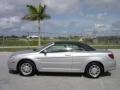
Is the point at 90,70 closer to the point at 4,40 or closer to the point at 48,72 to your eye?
the point at 48,72

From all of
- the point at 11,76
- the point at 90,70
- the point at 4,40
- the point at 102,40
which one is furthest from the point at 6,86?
the point at 102,40

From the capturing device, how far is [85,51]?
421 inches

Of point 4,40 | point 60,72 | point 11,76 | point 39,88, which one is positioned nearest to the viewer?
point 39,88

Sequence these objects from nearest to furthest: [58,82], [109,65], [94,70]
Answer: [58,82] → [94,70] → [109,65]

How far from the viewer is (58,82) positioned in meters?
9.33

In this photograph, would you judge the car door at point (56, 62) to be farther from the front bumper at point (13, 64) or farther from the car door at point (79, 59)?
the front bumper at point (13, 64)

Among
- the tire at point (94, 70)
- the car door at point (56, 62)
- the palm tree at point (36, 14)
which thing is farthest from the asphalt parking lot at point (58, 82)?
the palm tree at point (36, 14)

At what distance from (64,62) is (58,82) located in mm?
1328

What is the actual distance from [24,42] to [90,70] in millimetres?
28172

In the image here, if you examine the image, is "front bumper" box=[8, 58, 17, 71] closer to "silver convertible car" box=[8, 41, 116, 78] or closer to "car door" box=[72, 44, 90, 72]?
"silver convertible car" box=[8, 41, 116, 78]

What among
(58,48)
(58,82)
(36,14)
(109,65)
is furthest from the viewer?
(36,14)

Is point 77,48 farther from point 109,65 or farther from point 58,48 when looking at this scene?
point 109,65

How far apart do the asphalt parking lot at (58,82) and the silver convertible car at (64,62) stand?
300 millimetres

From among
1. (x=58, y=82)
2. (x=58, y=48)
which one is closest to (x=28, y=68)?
(x=58, y=48)
